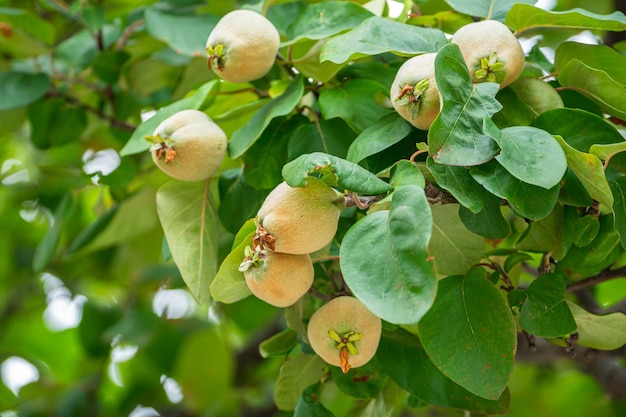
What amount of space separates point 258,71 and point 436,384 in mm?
317

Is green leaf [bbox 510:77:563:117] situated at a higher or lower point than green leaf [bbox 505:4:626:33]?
lower

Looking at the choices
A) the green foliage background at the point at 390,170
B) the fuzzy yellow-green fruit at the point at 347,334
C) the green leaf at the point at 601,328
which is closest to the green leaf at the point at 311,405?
the green foliage background at the point at 390,170

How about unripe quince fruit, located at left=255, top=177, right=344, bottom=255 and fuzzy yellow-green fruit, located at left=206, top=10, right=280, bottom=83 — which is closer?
unripe quince fruit, located at left=255, top=177, right=344, bottom=255

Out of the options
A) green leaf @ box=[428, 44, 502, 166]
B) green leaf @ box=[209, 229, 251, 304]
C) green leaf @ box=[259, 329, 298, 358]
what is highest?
green leaf @ box=[428, 44, 502, 166]

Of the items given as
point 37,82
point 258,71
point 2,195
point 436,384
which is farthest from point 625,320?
point 2,195

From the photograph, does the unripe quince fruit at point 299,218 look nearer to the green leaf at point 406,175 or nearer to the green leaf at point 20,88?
the green leaf at point 406,175

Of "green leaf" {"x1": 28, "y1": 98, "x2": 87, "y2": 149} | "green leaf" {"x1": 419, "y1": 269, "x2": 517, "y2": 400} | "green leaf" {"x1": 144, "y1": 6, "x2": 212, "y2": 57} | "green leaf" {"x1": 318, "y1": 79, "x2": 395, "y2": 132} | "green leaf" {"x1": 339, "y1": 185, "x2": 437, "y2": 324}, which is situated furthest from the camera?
A: "green leaf" {"x1": 28, "y1": 98, "x2": 87, "y2": 149}

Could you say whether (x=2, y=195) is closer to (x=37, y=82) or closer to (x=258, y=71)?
(x=37, y=82)

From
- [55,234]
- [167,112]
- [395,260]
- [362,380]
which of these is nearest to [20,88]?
[55,234]

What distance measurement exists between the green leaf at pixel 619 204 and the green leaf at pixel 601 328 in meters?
0.11

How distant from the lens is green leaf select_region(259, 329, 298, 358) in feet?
2.48

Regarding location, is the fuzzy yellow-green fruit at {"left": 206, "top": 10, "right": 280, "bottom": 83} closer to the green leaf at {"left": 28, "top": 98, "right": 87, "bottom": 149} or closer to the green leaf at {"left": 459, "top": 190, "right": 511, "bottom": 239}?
the green leaf at {"left": 459, "top": 190, "right": 511, "bottom": 239}

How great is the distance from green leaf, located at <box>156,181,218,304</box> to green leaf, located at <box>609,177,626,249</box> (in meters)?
0.33

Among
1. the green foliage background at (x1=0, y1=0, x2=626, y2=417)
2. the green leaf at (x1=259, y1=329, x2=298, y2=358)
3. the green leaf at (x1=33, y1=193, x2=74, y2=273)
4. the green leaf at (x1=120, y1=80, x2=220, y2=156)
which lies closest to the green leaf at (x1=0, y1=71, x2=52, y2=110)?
the green foliage background at (x1=0, y1=0, x2=626, y2=417)
